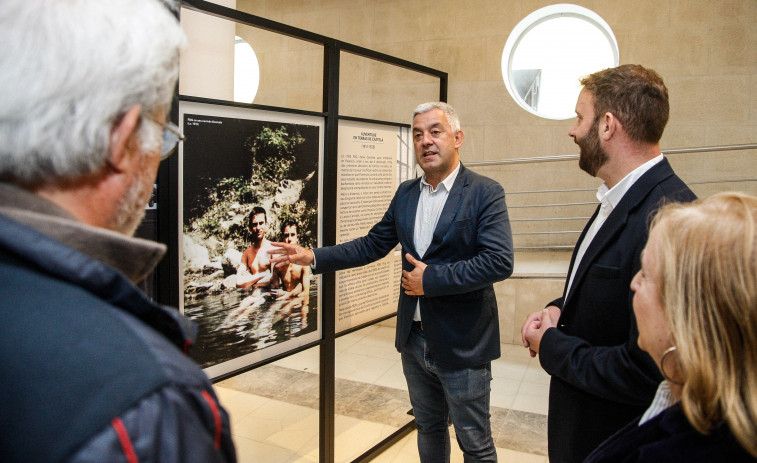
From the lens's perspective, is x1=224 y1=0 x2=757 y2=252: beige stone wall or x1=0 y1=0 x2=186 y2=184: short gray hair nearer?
x1=0 y1=0 x2=186 y2=184: short gray hair

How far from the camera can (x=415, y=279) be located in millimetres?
2139

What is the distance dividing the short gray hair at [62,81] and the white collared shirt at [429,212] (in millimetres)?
1755

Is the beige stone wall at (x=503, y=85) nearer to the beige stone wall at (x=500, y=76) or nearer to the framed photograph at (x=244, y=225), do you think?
the beige stone wall at (x=500, y=76)

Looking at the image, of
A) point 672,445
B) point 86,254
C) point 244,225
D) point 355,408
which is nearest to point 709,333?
point 672,445

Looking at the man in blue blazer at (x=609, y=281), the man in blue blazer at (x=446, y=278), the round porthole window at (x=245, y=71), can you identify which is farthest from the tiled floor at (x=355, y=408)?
the round porthole window at (x=245, y=71)

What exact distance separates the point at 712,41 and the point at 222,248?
514 centimetres

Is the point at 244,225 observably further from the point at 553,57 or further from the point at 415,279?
the point at 553,57

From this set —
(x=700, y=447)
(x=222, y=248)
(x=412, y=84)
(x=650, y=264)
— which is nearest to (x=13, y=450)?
(x=700, y=447)

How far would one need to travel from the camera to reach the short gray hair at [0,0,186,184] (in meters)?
0.61

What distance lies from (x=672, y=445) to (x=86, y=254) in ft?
2.89

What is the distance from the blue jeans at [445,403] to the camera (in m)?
2.20

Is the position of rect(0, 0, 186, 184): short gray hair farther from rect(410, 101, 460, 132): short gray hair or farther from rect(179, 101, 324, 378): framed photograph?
rect(410, 101, 460, 132): short gray hair

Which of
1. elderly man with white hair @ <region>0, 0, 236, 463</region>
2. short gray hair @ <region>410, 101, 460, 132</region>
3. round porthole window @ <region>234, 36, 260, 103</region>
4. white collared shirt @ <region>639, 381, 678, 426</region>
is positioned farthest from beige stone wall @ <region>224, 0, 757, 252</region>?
elderly man with white hair @ <region>0, 0, 236, 463</region>

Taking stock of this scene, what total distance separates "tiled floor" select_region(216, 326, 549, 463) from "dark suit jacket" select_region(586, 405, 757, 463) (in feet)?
7.49
